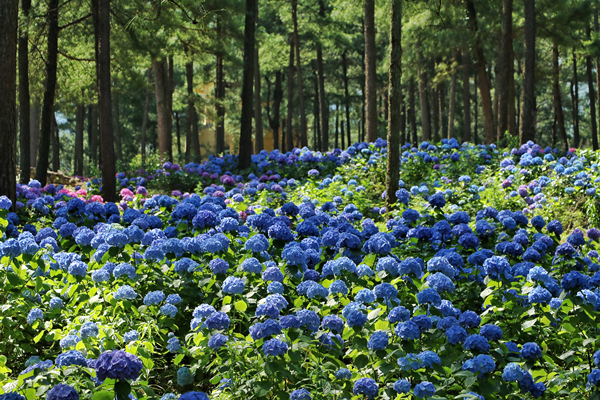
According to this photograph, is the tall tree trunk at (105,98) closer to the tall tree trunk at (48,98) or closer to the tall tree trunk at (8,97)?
the tall tree trunk at (48,98)

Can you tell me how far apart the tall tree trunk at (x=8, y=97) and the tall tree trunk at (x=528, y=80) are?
10796 millimetres

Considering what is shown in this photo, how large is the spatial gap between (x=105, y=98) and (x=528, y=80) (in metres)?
10.1

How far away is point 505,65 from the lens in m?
13.7

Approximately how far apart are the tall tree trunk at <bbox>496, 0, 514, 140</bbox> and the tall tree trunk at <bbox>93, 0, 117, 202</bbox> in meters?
9.49

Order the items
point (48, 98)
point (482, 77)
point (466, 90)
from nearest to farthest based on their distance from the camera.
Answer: point (48, 98)
point (482, 77)
point (466, 90)

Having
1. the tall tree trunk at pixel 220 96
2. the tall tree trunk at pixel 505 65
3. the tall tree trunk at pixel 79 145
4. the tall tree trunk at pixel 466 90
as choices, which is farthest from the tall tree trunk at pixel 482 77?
the tall tree trunk at pixel 79 145

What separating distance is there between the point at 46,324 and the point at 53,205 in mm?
4035

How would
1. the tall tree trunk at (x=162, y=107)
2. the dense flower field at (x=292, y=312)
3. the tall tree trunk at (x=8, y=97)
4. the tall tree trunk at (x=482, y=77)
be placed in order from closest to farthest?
1. the dense flower field at (x=292, y=312)
2. the tall tree trunk at (x=8, y=97)
3. the tall tree trunk at (x=482, y=77)
4. the tall tree trunk at (x=162, y=107)

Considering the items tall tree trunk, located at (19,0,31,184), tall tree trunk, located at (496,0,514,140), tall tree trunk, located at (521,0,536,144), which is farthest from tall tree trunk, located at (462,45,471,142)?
tall tree trunk, located at (19,0,31,184)

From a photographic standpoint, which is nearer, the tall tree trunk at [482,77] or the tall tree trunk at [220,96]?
the tall tree trunk at [482,77]

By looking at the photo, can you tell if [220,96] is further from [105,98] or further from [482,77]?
[105,98]

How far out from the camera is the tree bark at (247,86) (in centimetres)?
1251

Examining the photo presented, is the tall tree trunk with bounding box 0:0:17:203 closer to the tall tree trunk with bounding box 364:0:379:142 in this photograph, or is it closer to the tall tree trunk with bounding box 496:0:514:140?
the tall tree trunk with bounding box 364:0:379:142

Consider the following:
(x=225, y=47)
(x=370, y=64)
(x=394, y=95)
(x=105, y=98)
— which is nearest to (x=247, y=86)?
(x=370, y=64)
